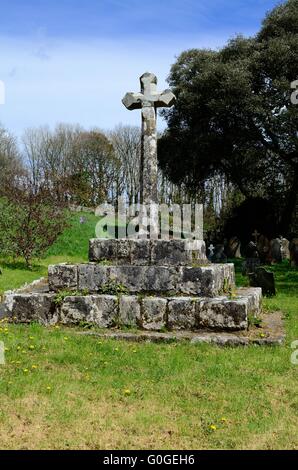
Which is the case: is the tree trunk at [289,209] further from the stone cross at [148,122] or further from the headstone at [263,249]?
the stone cross at [148,122]

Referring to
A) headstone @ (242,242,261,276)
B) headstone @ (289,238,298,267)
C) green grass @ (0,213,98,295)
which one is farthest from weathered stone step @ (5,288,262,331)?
headstone @ (289,238,298,267)

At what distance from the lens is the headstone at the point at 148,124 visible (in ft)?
30.3

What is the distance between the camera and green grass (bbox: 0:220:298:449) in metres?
4.45

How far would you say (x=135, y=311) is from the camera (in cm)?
802

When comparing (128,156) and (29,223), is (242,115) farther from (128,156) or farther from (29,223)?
(128,156)

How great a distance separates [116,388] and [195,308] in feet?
8.62

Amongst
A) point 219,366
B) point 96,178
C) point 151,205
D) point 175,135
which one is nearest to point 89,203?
point 96,178

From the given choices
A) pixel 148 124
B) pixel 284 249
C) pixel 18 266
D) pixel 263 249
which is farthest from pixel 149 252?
pixel 284 249

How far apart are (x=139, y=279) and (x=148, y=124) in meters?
2.96

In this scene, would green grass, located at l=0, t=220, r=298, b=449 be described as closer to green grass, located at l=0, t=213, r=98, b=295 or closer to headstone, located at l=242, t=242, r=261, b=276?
green grass, located at l=0, t=213, r=98, b=295

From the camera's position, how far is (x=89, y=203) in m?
42.2

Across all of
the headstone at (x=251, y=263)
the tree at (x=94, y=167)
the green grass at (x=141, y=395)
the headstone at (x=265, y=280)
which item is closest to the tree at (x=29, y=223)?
the headstone at (x=251, y=263)

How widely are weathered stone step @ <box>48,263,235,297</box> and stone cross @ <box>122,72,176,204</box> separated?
4.94 ft
